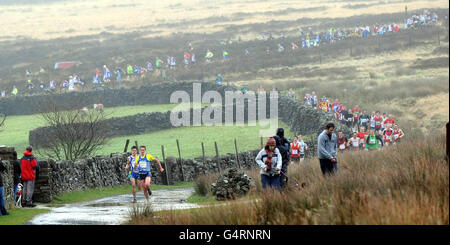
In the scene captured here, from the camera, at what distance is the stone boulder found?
67.5 ft

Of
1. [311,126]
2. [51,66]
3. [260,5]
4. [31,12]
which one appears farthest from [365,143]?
[31,12]

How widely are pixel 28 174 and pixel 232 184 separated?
5.15m

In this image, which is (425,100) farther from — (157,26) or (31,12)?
(31,12)

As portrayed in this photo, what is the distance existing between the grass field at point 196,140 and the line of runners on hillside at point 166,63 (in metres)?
26.5

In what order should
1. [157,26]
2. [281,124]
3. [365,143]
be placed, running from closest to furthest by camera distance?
[365,143] < [281,124] < [157,26]

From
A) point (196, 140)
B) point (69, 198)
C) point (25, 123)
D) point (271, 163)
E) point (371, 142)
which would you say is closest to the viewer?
point (271, 163)

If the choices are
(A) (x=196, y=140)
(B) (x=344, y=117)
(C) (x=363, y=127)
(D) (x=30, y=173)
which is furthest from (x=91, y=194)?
(A) (x=196, y=140)

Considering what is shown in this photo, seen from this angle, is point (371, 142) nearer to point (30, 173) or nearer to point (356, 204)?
point (30, 173)

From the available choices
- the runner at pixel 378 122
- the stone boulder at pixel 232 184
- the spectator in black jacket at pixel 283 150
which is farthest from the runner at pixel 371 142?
the spectator in black jacket at pixel 283 150

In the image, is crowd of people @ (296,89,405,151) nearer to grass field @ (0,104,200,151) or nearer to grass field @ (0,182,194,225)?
grass field @ (0,182,194,225)

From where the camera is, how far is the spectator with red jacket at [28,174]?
2044 centimetres

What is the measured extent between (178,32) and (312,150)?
98824 mm

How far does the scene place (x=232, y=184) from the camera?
2097 cm
